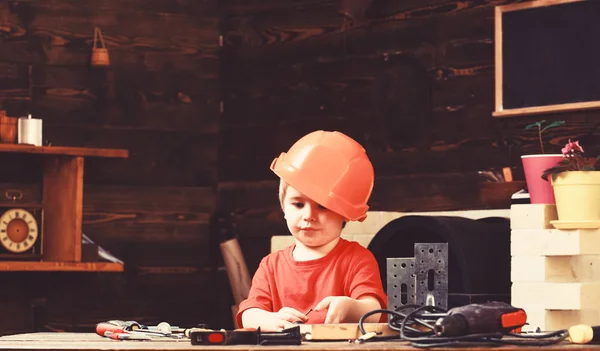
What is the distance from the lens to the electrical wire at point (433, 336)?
163cm

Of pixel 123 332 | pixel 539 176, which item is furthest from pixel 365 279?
pixel 539 176

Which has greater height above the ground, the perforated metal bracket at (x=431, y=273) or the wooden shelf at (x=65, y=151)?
the wooden shelf at (x=65, y=151)

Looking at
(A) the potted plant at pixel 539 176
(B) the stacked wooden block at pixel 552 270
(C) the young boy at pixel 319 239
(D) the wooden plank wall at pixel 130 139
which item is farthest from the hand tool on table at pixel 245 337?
(D) the wooden plank wall at pixel 130 139

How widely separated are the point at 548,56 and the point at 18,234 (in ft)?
7.91

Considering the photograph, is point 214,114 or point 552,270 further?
point 214,114

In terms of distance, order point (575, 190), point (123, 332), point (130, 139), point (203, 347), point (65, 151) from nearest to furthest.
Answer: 1. point (203, 347)
2. point (123, 332)
3. point (575, 190)
4. point (65, 151)
5. point (130, 139)

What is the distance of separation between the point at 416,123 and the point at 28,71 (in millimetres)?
1855

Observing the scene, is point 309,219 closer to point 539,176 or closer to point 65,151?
point 539,176

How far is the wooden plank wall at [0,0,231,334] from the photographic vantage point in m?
5.23

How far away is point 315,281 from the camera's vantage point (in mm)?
2512

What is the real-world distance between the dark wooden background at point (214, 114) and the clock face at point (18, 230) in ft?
1.00

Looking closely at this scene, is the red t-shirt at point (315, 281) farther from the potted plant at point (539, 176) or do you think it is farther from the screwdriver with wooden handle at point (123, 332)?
the potted plant at point (539, 176)

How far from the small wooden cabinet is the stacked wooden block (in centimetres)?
192

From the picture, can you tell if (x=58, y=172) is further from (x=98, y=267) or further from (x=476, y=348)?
(x=476, y=348)
